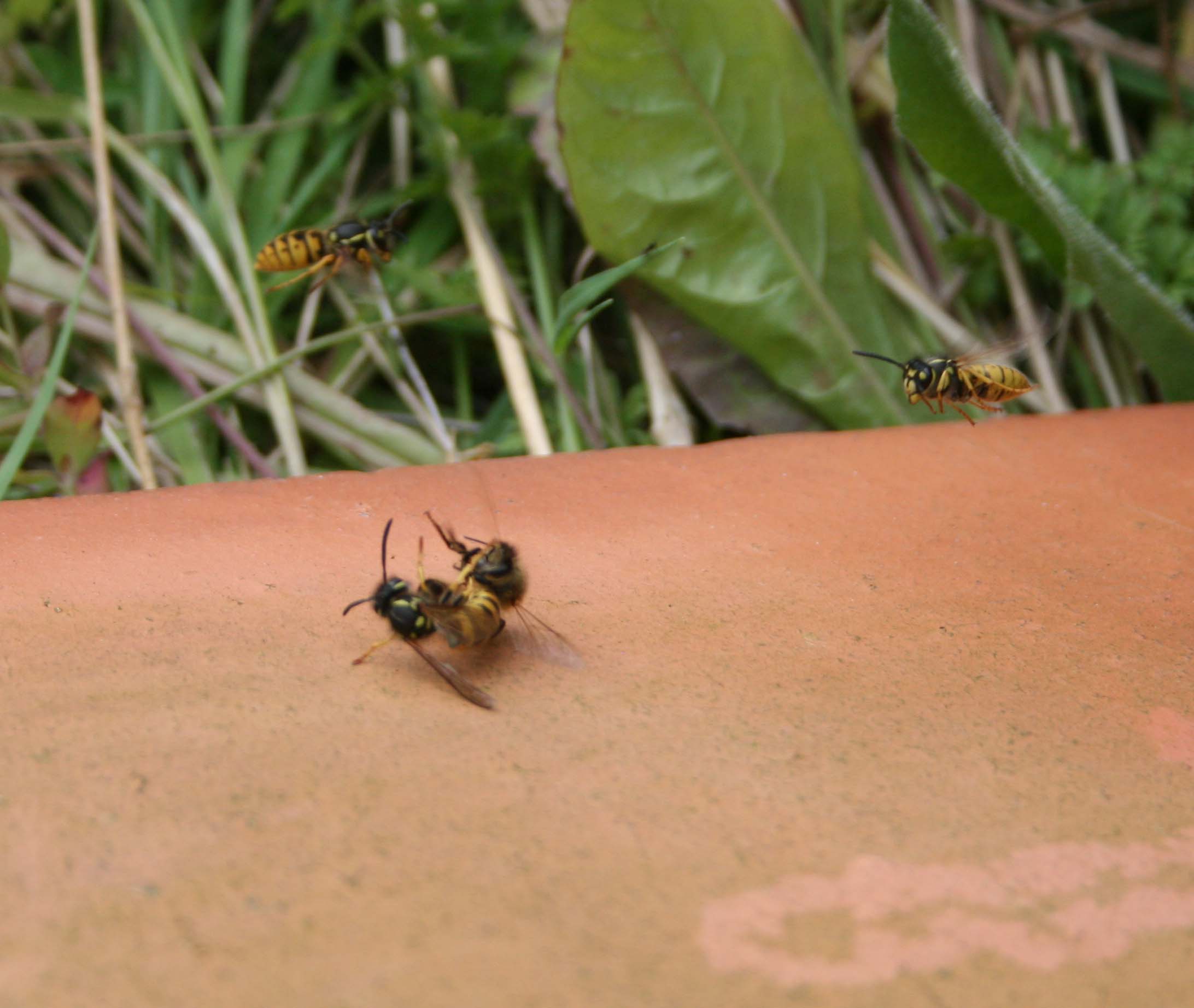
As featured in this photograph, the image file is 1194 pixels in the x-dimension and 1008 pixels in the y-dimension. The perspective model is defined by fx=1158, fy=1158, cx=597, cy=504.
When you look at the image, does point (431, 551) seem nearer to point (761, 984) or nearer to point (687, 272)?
point (761, 984)

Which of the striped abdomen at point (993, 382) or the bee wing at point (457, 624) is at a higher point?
the bee wing at point (457, 624)

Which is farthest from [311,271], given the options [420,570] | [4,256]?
[420,570]

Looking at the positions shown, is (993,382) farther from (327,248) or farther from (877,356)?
(327,248)

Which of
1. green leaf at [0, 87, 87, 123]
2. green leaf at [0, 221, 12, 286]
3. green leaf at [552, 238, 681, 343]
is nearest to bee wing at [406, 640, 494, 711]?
green leaf at [552, 238, 681, 343]

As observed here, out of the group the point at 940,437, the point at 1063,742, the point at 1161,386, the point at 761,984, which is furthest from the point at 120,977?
the point at 1161,386

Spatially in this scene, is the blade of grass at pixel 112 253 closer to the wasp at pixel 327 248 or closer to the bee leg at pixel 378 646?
the wasp at pixel 327 248

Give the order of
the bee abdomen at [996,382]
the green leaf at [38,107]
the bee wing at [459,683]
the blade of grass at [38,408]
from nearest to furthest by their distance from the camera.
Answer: the bee wing at [459,683] → the blade of grass at [38,408] → the bee abdomen at [996,382] → the green leaf at [38,107]

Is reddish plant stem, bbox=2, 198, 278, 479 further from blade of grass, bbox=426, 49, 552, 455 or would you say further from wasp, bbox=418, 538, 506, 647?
wasp, bbox=418, 538, 506, 647

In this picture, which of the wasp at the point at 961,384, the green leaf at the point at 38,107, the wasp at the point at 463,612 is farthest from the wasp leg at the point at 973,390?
the green leaf at the point at 38,107
